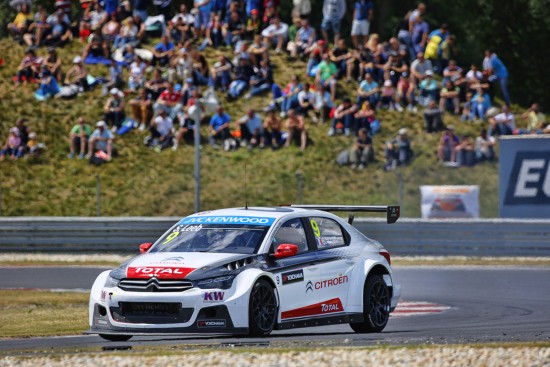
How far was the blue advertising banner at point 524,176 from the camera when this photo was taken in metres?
26.4

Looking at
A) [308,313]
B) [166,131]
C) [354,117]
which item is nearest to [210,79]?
[166,131]

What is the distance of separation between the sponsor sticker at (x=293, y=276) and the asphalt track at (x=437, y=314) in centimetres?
55

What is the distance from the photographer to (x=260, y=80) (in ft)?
105

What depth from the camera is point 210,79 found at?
3206cm

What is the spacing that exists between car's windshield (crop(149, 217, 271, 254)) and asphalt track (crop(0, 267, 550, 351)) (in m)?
0.86

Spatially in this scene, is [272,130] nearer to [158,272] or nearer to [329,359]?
[158,272]

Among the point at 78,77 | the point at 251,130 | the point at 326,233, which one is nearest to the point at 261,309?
the point at 326,233

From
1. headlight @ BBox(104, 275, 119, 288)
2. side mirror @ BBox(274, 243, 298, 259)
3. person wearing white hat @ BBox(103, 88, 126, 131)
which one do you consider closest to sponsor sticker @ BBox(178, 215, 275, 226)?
side mirror @ BBox(274, 243, 298, 259)

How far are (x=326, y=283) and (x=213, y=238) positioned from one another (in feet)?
4.07

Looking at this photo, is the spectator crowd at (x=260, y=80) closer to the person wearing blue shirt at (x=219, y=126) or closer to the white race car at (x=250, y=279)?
the person wearing blue shirt at (x=219, y=126)

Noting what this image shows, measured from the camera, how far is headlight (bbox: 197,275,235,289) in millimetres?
11805

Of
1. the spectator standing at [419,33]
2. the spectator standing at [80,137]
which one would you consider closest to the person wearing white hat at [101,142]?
the spectator standing at [80,137]

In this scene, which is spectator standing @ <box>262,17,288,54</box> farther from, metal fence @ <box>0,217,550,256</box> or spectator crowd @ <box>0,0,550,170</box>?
metal fence @ <box>0,217,550,256</box>

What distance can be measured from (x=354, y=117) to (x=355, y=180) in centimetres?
174
